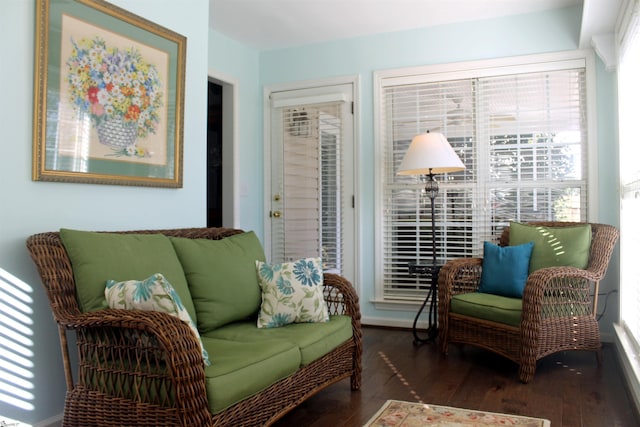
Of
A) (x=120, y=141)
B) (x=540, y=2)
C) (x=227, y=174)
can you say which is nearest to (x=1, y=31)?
(x=120, y=141)

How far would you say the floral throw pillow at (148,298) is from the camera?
75.7 inches

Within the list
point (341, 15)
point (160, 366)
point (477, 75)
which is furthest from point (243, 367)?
point (477, 75)

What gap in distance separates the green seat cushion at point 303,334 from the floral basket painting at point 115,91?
3.49ft

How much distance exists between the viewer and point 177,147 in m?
3.06

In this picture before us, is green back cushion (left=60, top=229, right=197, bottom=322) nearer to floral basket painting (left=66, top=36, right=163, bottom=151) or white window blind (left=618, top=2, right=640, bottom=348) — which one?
floral basket painting (left=66, top=36, right=163, bottom=151)

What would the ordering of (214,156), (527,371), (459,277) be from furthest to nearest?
(214,156) < (459,277) < (527,371)

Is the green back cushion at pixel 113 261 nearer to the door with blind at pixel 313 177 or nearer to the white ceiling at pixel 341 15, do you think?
the white ceiling at pixel 341 15

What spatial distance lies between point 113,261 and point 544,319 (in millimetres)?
2342

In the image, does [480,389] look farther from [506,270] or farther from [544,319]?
[506,270]

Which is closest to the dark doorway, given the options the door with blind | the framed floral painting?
the door with blind

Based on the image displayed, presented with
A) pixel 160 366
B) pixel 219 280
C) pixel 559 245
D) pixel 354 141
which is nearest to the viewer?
pixel 160 366

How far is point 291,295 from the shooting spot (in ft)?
8.68

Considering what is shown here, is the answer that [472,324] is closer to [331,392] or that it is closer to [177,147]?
[331,392]

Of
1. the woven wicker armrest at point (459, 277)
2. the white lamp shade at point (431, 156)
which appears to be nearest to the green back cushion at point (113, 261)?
the woven wicker armrest at point (459, 277)
